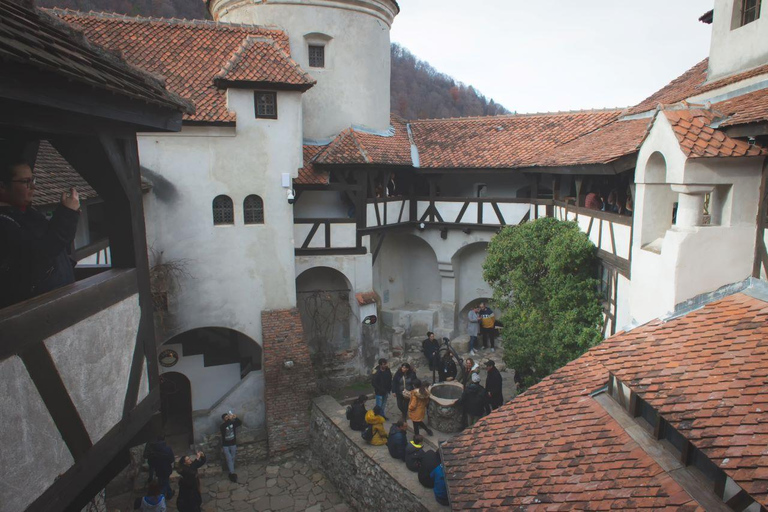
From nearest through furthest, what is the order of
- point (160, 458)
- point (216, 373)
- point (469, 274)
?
point (160, 458) < point (216, 373) < point (469, 274)

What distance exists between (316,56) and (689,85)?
32.3ft

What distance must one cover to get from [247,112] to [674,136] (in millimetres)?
9579

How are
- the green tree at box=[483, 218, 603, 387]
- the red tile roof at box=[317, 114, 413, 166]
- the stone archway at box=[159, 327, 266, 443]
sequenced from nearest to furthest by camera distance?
the green tree at box=[483, 218, 603, 387]
the stone archway at box=[159, 327, 266, 443]
the red tile roof at box=[317, 114, 413, 166]

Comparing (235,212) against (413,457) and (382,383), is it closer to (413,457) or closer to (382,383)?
(382,383)

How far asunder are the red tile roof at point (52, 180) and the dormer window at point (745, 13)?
10860 mm

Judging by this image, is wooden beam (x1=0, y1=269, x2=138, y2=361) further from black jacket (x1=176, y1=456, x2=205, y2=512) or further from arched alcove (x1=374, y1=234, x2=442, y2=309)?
arched alcove (x1=374, y1=234, x2=442, y2=309)

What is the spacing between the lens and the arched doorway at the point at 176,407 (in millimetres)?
14281

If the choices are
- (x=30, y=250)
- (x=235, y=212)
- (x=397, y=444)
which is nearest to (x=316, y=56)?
(x=235, y=212)

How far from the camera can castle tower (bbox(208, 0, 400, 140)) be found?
1520 cm

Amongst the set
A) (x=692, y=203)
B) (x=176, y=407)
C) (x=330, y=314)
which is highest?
(x=692, y=203)

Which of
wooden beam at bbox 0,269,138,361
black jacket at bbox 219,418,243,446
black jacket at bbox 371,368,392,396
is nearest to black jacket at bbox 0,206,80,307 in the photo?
wooden beam at bbox 0,269,138,361

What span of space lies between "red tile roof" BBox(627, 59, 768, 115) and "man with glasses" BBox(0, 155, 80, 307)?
8.60 metres

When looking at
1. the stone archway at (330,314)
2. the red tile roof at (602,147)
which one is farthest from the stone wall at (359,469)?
the red tile roof at (602,147)

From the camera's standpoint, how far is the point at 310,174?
1415cm
